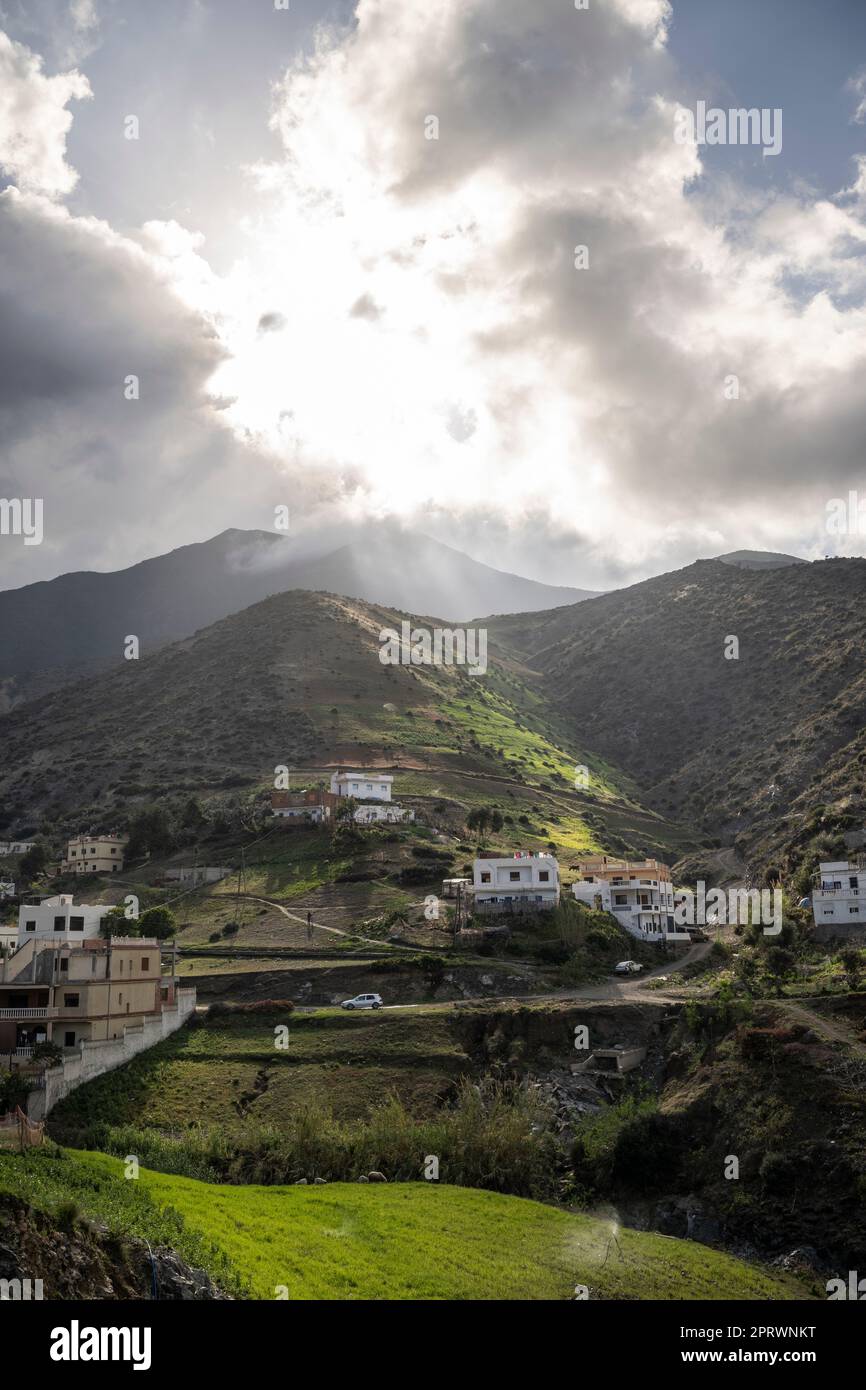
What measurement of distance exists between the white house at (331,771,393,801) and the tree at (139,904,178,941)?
34204mm

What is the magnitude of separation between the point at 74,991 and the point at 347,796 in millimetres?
56428

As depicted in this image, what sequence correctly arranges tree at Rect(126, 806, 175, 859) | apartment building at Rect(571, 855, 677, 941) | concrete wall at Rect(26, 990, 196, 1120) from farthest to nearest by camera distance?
1. tree at Rect(126, 806, 175, 859)
2. apartment building at Rect(571, 855, 677, 941)
3. concrete wall at Rect(26, 990, 196, 1120)

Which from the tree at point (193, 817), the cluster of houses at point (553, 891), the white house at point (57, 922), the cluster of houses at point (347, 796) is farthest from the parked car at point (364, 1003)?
the tree at point (193, 817)

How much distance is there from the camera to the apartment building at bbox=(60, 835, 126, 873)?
3900 inches

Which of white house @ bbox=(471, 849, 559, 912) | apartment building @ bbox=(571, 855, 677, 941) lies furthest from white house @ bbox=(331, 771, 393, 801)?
white house @ bbox=(471, 849, 559, 912)

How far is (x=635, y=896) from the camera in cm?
7750

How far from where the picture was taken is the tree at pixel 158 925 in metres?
70.1

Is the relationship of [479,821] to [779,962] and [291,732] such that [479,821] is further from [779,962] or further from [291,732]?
[291,732]

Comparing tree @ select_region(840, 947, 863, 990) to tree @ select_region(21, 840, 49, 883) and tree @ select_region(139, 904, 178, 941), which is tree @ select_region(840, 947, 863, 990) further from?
tree @ select_region(21, 840, 49, 883)

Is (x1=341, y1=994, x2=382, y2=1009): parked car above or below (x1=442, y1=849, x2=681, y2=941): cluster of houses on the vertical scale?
below

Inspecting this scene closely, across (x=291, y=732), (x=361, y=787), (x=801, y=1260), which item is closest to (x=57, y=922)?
(x=801, y=1260)

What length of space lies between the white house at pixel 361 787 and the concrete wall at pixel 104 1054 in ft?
158

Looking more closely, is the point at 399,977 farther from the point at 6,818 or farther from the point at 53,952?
the point at 6,818
